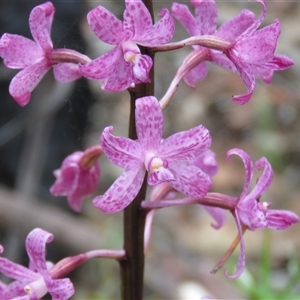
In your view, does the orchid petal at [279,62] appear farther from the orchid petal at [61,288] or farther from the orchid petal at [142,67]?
the orchid petal at [61,288]

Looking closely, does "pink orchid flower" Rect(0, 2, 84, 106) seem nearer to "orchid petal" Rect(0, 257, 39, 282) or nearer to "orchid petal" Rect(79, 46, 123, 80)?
"orchid petal" Rect(79, 46, 123, 80)

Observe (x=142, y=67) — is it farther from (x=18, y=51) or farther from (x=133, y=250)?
(x=133, y=250)

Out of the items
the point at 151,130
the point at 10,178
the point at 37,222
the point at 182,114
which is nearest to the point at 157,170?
the point at 151,130

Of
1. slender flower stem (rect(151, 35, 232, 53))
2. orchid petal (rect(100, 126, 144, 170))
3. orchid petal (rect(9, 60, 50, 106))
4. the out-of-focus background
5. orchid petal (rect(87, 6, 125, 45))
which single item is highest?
orchid petal (rect(87, 6, 125, 45))

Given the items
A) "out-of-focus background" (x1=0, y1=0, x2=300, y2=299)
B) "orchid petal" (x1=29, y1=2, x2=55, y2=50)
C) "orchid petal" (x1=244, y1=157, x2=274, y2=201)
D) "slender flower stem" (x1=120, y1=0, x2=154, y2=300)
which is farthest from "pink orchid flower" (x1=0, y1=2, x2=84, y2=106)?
"out-of-focus background" (x1=0, y1=0, x2=300, y2=299)

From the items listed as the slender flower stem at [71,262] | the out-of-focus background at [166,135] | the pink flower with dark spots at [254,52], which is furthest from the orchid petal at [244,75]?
the out-of-focus background at [166,135]

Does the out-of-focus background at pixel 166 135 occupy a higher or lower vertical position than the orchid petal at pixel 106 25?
lower

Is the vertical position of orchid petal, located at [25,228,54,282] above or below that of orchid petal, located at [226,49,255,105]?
below
